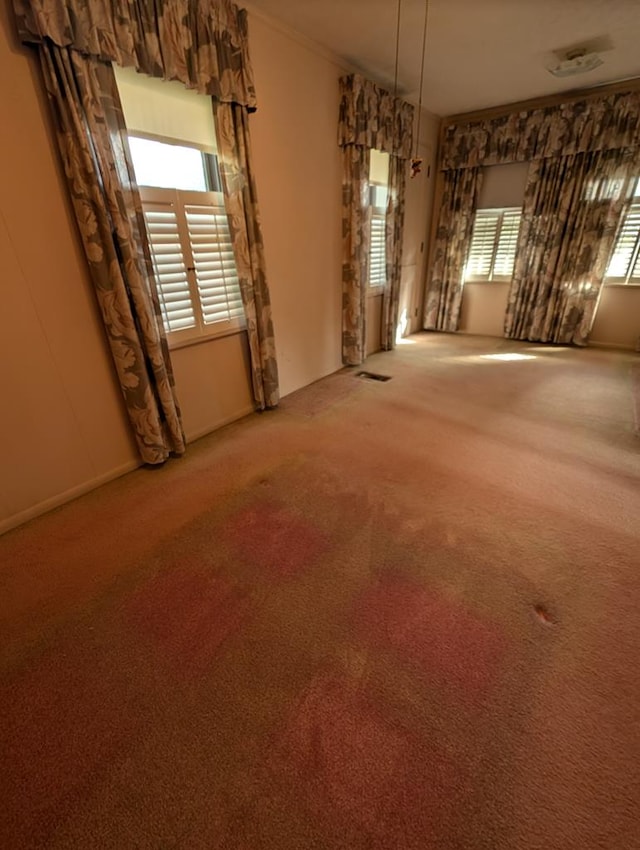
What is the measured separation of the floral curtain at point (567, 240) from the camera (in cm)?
386

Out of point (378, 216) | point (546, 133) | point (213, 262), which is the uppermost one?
point (546, 133)

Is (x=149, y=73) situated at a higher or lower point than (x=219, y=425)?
higher

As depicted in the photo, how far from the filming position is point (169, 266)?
2199 millimetres

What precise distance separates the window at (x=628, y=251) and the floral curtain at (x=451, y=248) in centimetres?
160

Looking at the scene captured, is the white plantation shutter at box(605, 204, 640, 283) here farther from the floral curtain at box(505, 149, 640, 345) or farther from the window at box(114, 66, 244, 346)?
the window at box(114, 66, 244, 346)

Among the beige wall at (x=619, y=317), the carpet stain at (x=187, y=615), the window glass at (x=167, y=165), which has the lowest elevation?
the carpet stain at (x=187, y=615)

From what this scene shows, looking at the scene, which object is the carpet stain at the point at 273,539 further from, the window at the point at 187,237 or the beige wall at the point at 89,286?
the window at the point at 187,237

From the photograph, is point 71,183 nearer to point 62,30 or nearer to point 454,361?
point 62,30

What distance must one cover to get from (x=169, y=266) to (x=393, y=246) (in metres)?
2.81

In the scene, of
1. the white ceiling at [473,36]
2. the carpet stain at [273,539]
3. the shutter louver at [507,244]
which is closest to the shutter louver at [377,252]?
the white ceiling at [473,36]

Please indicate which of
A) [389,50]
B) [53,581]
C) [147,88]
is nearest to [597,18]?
[389,50]

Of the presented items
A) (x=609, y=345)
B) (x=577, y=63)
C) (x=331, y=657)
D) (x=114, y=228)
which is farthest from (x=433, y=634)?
(x=609, y=345)

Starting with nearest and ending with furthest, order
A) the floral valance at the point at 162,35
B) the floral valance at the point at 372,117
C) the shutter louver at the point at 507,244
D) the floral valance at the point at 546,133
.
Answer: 1. the floral valance at the point at 162,35
2. the floral valance at the point at 372,117
3. the floral valance at the point at 546,133
4. the shutter louver at the point at 507,244

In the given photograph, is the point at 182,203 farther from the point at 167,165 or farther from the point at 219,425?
the point at 219,425
